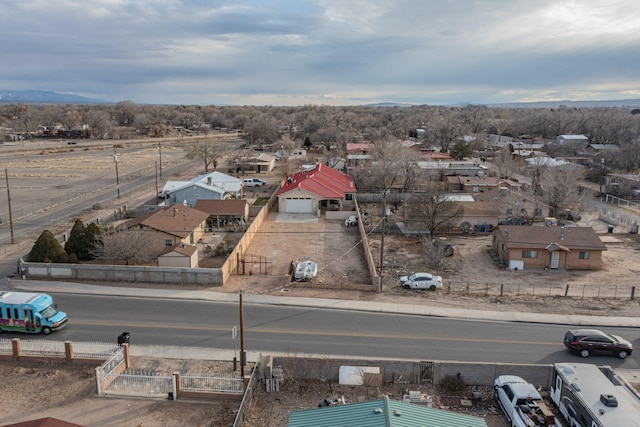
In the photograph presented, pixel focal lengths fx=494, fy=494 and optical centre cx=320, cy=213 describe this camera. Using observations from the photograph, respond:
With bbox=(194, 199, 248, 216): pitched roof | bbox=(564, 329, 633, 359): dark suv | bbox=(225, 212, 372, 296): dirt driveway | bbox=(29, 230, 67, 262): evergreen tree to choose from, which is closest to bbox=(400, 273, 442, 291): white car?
bbox=(225, 212, 372, 296): dirt driveway

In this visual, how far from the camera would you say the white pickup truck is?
1808 cm

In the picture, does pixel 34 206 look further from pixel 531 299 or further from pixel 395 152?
pixel 531 299

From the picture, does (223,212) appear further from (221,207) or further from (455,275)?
(455,275)

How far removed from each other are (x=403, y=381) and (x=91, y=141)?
14675 cm

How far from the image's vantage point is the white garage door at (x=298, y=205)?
55750 mm

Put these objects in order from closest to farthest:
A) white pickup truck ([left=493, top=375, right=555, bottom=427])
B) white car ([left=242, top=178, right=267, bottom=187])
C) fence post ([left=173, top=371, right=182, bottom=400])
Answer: white pickup truck ([left=493, top=375, right=555, bottom=427]), fence post ([left=173, top=371, right=182, bottom=400]), white car ([left=242, top=178, right=267, bottom=187])

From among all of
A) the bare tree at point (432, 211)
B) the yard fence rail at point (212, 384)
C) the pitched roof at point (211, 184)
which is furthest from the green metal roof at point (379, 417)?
the pitched roof at point (211, 184)

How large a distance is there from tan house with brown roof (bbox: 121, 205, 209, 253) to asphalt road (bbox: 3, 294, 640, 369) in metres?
10.2

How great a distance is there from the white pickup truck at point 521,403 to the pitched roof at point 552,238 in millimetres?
20731

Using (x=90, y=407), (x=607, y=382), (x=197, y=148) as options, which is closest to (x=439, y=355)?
(x=607, y=382)

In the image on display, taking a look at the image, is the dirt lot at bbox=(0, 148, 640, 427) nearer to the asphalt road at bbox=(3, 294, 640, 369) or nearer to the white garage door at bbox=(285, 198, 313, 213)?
the asphalt road at bbox=(3, 294, 640, 369)

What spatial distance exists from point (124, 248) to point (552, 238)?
108 ft

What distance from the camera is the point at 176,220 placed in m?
42.8

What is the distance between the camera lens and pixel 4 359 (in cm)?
2320
